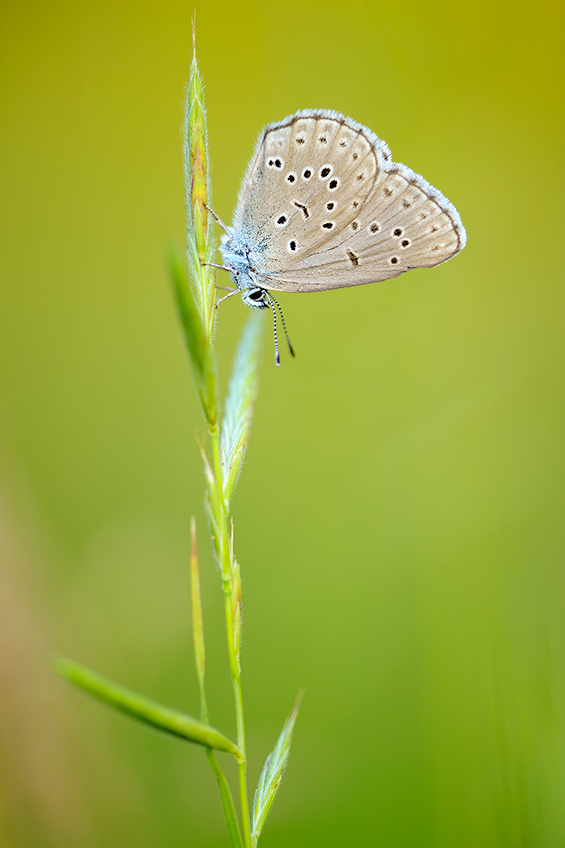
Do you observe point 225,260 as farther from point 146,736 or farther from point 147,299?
Result: point 146,736

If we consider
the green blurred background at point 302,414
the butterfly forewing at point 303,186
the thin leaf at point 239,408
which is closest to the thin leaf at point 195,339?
the thin leaf at point 239,408

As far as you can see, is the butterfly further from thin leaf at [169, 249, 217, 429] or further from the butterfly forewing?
thin leaf at [169, 249, 217, 429]

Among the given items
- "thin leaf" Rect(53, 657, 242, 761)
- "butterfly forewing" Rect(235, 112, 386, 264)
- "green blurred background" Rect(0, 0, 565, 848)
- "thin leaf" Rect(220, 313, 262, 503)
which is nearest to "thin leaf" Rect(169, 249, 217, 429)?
"thin leaf" Rect(220, 313, 262, 503)

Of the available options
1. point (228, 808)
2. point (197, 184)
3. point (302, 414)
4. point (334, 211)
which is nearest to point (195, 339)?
point (197, 184)

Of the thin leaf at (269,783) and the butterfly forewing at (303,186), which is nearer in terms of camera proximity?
the thin leaf at (269,783)

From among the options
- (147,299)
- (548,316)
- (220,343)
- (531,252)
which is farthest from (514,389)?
(147,299)

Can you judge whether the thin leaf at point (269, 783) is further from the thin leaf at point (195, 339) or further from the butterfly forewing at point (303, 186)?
the butterfly forewing at point (303, 186)

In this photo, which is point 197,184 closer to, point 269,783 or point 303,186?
point 303,186

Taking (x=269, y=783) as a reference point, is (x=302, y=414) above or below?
above
